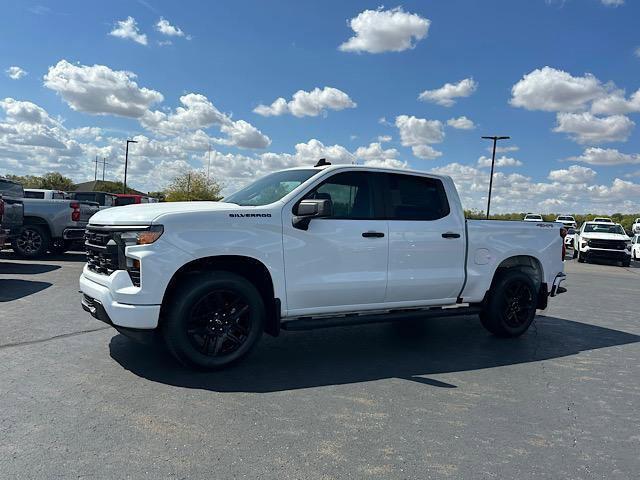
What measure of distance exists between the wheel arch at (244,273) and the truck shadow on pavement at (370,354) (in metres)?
0.49

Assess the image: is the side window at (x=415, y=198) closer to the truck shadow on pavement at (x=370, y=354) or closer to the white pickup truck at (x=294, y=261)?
the white pickup truck at (x=294, y=261)

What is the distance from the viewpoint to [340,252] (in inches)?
196

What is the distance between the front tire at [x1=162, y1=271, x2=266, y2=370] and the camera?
432 cm

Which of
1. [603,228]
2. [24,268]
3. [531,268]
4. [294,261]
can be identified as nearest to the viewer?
[294,261]

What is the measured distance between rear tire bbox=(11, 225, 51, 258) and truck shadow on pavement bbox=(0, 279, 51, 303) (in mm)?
3406

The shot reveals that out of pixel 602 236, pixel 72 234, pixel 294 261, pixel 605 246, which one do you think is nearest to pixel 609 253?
pixel 605 246

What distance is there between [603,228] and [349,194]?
21.6 metres

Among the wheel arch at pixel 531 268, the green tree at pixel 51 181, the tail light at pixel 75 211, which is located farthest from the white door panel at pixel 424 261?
the green tree at pixel 51 181

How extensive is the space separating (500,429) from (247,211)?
2.72 m

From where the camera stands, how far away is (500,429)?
3664mm

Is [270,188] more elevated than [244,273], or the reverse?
[270,188]

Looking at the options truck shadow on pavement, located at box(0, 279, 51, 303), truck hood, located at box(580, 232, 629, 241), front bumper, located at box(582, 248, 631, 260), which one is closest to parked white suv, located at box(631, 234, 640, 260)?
truck hood, located at box(580, 232, 629, 241)

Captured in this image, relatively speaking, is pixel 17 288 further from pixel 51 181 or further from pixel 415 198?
pixel 51 181

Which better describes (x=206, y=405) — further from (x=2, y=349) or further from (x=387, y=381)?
(x=2, y=349)
